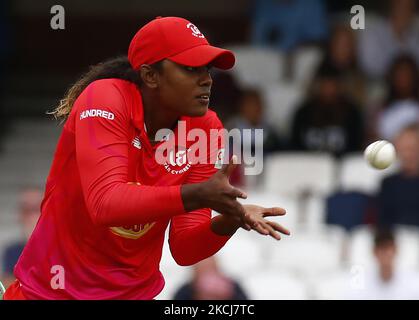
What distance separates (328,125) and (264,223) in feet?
17.7

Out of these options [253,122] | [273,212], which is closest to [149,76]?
[273,212]

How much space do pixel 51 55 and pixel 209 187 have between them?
8.08 meters

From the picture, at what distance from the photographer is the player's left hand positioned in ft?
12.2

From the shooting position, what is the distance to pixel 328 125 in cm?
907

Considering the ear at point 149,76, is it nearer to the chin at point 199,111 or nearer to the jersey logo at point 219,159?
the chin at point 199,111

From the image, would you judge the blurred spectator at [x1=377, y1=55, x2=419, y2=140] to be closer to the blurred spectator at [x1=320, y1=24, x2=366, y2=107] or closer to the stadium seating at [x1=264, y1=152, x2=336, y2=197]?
the blurred spectator at [x1=320, y1=24, x2=366, y2=107]

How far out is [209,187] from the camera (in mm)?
3660

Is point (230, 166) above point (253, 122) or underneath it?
underneath

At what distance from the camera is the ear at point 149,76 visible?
403 centimetres

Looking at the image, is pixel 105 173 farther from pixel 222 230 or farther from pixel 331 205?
pixel 331 205

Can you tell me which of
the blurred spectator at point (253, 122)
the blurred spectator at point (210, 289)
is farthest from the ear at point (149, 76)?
the blurred spectator at point (253, 122)

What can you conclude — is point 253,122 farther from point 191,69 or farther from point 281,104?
point 191,69
